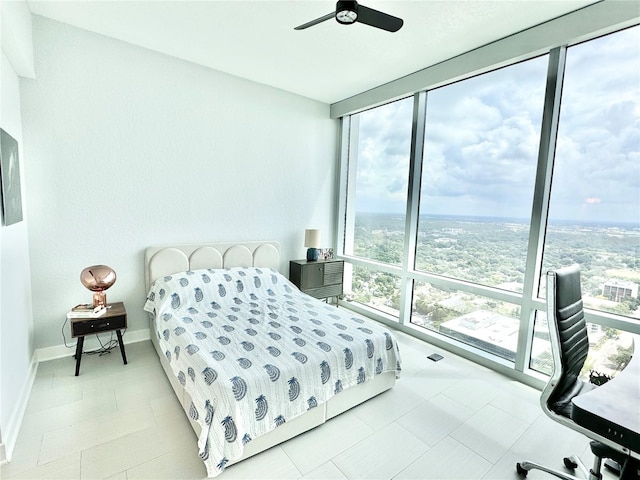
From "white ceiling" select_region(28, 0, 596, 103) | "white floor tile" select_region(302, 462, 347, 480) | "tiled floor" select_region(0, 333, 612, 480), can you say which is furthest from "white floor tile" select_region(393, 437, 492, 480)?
"white ceiling" select_region(28, 0, 596, 103)

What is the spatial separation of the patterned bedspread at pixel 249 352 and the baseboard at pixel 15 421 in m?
0.91

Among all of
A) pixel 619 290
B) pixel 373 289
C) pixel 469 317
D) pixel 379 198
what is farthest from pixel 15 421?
pixel 619 290

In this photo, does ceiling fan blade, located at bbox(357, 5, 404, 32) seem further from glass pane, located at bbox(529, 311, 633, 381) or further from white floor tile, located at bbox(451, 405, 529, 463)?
white floor tile, located at bbox(451, 405, 529, 463)

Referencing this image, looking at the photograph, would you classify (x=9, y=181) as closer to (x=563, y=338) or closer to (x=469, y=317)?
(x=563, y=338)

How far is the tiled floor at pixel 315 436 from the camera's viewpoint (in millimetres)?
1790

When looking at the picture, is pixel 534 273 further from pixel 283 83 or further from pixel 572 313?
pixel 283 83

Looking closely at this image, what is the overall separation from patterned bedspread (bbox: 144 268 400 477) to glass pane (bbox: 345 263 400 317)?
1.27 meters

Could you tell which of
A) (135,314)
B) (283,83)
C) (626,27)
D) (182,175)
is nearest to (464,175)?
(626,27)

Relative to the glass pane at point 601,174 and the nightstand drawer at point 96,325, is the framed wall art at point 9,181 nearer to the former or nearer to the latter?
the nightstand drawer at point 96,325

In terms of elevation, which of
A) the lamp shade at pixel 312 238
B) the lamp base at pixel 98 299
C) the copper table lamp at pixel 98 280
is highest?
the lamp shade at pixel 312 238

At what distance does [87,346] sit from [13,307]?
1.06m

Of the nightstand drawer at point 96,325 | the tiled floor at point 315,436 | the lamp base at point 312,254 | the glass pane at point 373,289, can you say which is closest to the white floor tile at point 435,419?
the tiled floor at point 315,436

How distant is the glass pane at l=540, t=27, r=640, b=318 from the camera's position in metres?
2.30

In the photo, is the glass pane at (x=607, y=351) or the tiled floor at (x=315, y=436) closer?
the tiled floor at (x=315, y=436)
